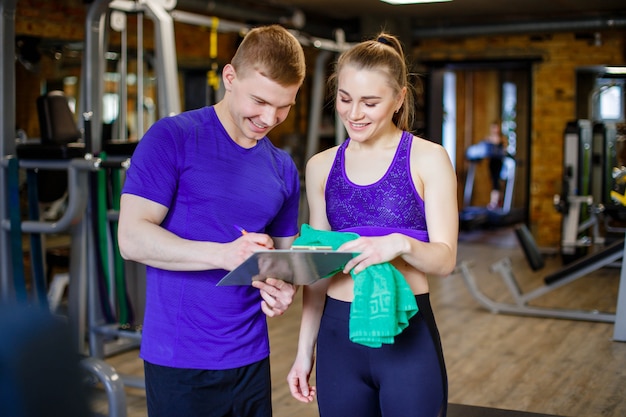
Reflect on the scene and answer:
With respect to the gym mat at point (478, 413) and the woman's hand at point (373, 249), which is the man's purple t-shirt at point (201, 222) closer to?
the woman's hand at point (373, 249)

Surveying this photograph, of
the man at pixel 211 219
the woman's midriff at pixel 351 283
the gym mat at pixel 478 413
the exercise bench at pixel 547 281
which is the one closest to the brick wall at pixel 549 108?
the exercise bench at pixel 547 281

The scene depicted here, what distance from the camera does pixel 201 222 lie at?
157 centimetres

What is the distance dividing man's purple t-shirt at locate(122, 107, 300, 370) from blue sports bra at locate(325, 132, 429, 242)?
170 millimetres

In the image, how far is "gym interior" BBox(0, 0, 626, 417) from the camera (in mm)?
3553

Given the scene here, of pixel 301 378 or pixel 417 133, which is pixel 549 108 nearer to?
pixel 417 133

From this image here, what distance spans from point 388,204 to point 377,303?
23 centimetres

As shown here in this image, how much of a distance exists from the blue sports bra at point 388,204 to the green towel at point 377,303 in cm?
10

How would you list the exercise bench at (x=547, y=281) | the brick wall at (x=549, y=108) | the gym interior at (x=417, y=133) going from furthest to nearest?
the brick wall at (x=549, y=108) < the exercise bench at (x=547, y=281) < the gym interior at (x=417, y=133)

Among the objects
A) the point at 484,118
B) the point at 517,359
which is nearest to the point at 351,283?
the point at 517,359

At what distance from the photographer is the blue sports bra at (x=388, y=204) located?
158cm

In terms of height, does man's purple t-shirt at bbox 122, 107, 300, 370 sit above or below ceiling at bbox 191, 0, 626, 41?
below

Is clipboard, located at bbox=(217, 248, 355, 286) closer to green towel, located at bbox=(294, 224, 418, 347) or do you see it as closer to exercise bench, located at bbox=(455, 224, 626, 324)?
green towel, located at bbox=(294, 224, 418, 347)

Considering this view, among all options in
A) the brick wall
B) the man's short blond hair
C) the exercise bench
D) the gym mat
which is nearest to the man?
the man's short blond hair

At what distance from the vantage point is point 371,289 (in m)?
1.48
